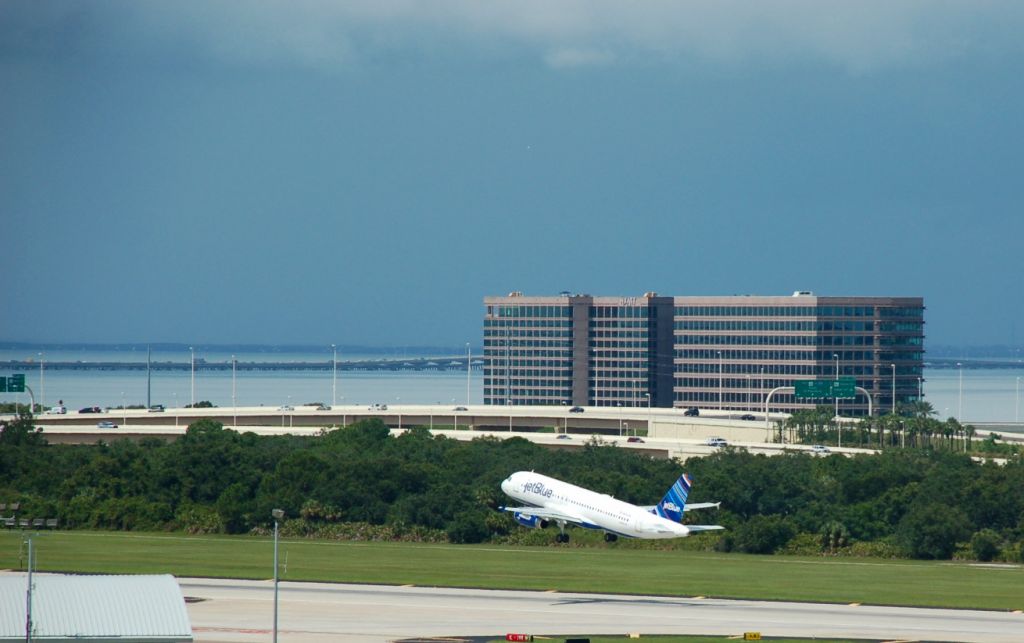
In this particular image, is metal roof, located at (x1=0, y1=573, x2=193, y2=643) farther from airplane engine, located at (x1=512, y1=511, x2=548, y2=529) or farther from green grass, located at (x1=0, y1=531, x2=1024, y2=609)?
airplane engine, located at (x1=512, y1=511, x2=548, y2=529)

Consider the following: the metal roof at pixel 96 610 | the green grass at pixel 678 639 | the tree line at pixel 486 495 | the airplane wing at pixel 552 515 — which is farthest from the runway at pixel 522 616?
the tree line at pixel 486 495

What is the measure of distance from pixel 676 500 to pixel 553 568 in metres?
11.3

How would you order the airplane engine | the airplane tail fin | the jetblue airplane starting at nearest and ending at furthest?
1. the airplane tail fin
2. the jetblue airplane
3. the airplane engine

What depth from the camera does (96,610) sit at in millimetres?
57656

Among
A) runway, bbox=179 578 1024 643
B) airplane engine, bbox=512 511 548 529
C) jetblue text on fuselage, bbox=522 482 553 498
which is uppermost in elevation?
jetblue text on fuselage, bbox=522 482 553 498

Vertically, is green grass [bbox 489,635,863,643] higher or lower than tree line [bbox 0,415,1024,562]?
lower

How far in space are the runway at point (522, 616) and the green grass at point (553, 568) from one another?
4.26 metres

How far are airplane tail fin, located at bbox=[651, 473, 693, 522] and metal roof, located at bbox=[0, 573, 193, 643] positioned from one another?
167 ft

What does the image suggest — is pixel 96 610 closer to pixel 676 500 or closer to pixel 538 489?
pixel 676 500

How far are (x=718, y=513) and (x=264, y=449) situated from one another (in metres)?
55.6

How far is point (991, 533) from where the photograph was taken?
Answer: 109 m

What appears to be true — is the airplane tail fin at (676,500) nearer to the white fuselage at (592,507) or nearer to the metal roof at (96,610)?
the white fuselage at (592,507)

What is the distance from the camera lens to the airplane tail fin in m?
105

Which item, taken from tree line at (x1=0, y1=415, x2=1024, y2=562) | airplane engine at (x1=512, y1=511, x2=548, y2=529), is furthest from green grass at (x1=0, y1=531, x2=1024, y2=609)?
tree line at (x1=0, y1=415, x2=1024, y2=562)
